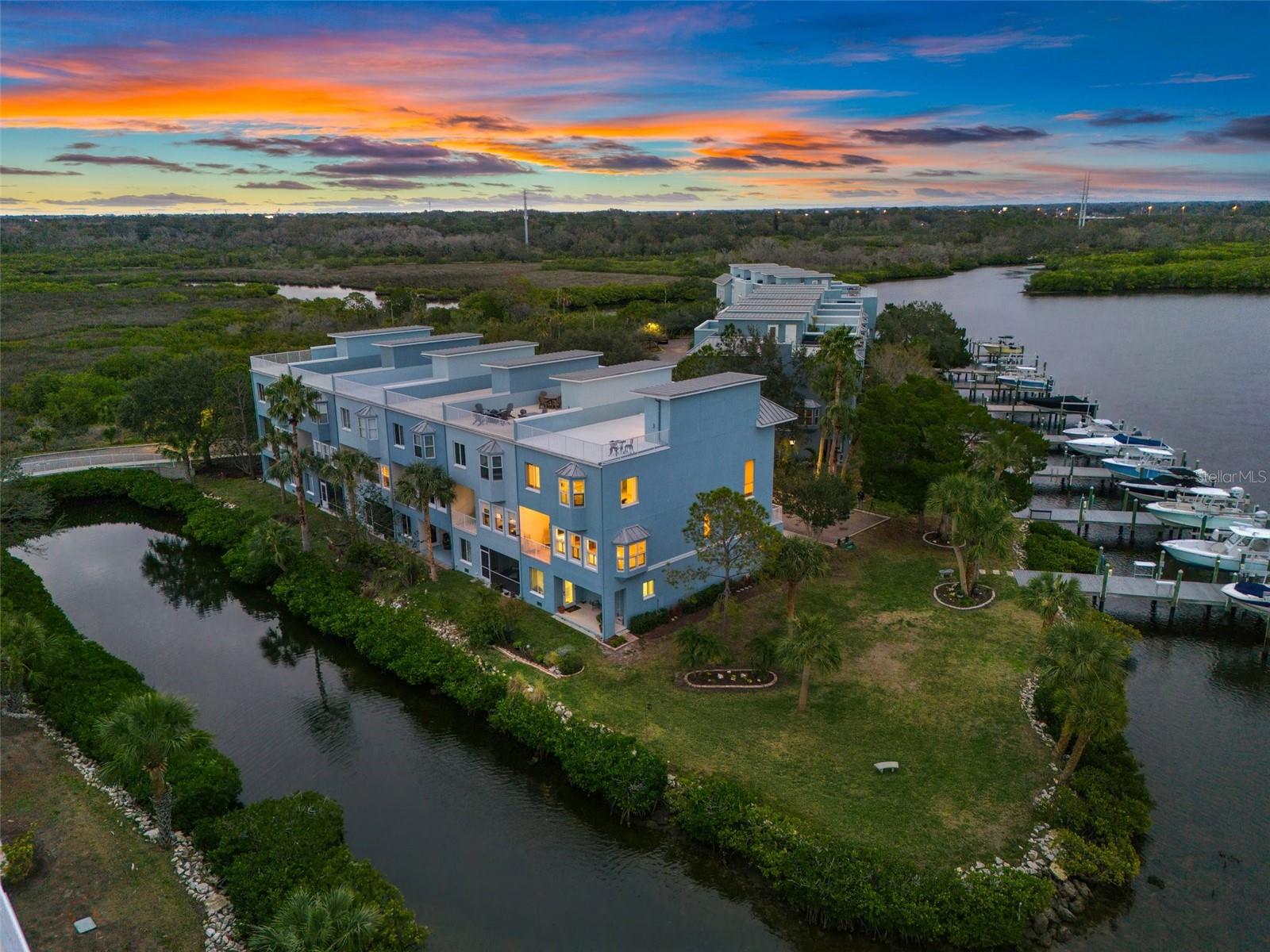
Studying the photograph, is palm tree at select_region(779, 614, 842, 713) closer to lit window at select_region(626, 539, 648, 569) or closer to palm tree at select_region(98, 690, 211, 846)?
lit window at select_region(626, 539, 648, 569)

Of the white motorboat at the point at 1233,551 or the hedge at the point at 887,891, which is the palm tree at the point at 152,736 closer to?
Answer: the hedge at the point at 887,891

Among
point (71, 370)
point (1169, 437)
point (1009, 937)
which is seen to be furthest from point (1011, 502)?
point (71, 370)

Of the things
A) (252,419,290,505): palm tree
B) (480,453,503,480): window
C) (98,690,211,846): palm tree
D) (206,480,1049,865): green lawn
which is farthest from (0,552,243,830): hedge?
(480,453,503,480): window

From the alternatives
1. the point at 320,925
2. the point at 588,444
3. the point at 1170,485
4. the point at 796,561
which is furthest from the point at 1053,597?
the point at 1170,485

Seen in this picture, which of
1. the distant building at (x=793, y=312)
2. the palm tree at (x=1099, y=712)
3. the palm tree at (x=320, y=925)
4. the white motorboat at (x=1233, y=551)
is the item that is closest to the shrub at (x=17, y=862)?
the palm tree at (x=320, y=925)

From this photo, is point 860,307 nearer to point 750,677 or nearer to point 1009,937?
point 750,677

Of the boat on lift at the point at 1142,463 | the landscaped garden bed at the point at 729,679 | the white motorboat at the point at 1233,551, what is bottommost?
the landscaped garden bed at the point at 729,679
